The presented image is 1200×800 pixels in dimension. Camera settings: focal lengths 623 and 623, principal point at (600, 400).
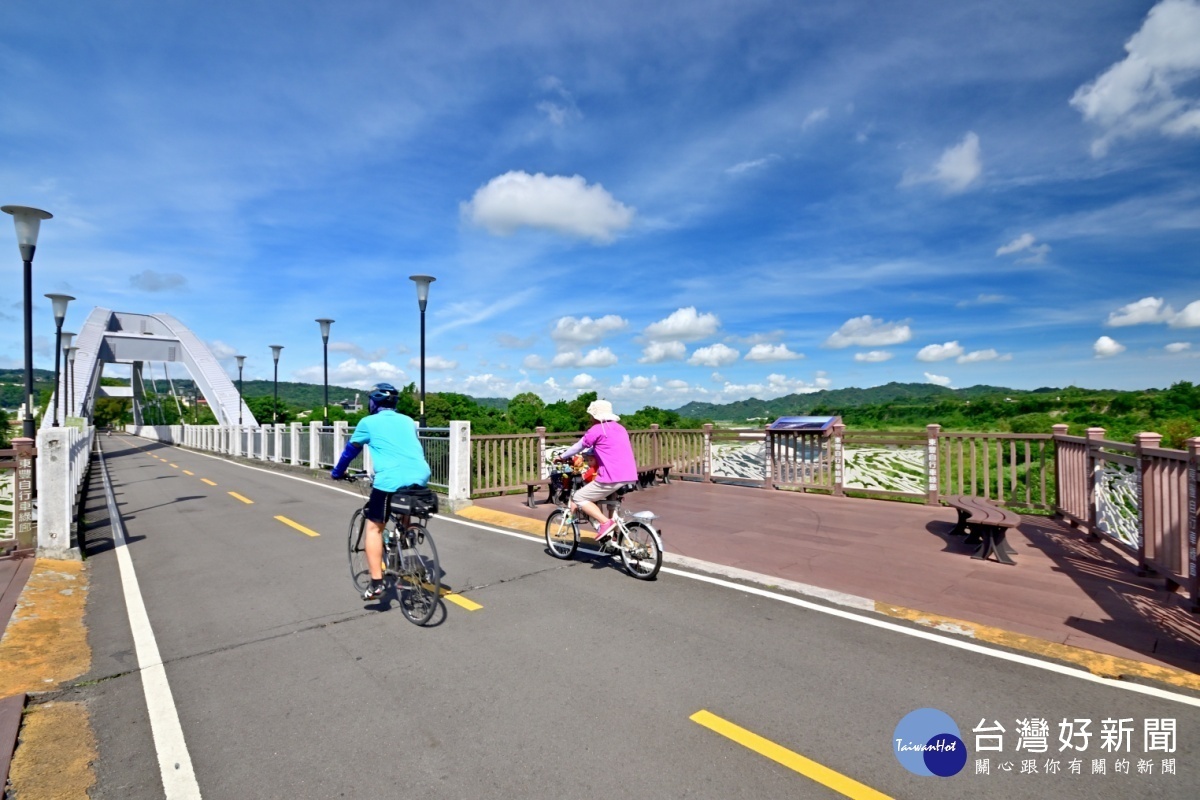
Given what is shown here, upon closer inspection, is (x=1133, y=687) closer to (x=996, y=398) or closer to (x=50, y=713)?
(x=50, y=713)

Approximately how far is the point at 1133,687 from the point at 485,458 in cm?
1010

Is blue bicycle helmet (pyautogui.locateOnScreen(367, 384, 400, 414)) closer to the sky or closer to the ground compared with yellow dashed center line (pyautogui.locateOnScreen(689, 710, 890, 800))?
closer to the sky

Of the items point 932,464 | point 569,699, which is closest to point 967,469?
point 932,464

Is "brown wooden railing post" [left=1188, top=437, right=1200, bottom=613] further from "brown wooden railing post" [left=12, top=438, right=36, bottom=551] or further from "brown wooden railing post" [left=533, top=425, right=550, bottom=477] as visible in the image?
"brown wooden railing post" [left=12, top=438, right=36, bottom=551]

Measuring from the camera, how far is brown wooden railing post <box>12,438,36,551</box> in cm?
755

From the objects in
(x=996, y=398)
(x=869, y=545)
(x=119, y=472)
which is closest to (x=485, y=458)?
(x=869, y=545)

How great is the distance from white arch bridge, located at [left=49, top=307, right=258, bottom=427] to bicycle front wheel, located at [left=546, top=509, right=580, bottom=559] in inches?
2097

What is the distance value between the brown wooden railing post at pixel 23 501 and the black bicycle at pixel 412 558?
5137 millimetres

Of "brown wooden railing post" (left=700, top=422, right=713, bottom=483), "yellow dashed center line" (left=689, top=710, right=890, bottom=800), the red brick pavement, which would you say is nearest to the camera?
"yellow dashed center line" (left=689, top=710, right=890, bottom=800)

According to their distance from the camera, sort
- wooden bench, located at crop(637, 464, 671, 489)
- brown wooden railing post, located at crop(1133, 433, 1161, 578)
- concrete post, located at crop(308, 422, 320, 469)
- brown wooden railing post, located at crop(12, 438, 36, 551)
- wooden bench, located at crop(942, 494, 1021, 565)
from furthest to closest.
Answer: concrete post, located at crop(308, 422, 320, 469) → wooden bench, located at crop(637, 464, 671, 489) → brown wooden railing post, located at crop(12, 438, 36, 551) → wooden bench, located at crop(942, 494, 1021, 565) → brown wooden railing post, located at crop(1133, 433, 1161, 578)

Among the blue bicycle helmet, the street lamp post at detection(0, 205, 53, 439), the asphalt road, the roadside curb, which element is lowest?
the asphalt road

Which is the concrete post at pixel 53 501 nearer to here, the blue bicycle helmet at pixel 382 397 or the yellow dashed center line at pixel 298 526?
the yellow dashed center line at pixel 298 526
